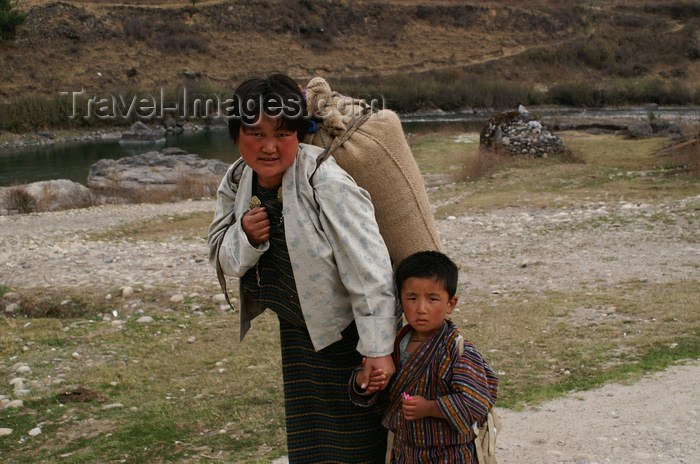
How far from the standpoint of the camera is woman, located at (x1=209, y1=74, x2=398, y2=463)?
197 centimetres

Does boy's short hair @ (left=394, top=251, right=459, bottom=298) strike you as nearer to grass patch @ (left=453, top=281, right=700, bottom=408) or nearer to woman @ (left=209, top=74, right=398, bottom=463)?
woman @ (left=209, top=74, right=398, bottom=463)

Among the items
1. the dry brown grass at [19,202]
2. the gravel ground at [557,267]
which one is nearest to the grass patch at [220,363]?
the gravel ground at [557,267]

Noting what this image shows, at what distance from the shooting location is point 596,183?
39.4ft

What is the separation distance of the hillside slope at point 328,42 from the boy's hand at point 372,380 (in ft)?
156

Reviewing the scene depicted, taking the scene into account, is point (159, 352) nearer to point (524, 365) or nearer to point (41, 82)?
point (524, 365)

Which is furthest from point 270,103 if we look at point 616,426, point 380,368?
point 616,426

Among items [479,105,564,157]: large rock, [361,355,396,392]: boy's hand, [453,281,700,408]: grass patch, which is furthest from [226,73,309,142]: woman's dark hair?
[479,105,564,157]: large rock

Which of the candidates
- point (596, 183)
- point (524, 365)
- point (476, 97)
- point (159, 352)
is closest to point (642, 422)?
point (524, 365)

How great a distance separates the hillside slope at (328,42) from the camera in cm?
5069

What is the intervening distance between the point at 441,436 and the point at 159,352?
3.73 m

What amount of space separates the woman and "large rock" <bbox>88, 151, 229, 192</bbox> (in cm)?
1495

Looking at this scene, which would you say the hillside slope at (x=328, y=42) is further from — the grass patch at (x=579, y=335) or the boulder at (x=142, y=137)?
the grass patch at (x=579, y=335)

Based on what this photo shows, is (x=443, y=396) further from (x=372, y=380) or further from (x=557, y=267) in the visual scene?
(x=557, y=267)

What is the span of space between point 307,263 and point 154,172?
1859cm
